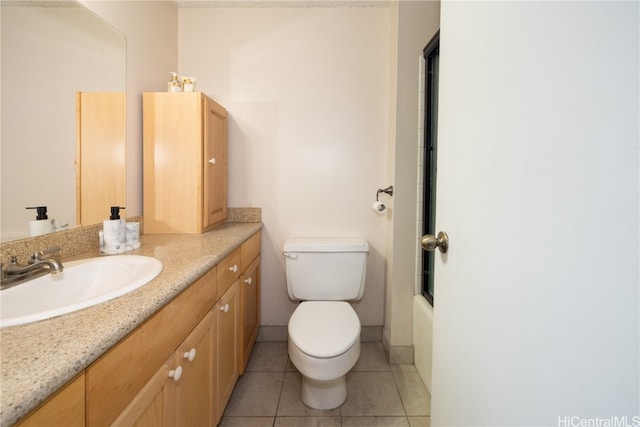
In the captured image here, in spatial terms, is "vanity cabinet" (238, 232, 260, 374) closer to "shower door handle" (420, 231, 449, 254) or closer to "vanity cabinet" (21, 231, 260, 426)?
"vanity cabinet" (21, 231, 260, 426)

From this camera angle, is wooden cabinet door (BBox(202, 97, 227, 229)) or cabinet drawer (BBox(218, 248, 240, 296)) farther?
wooden cabinet door (BBox(202, 97, 227, 229))

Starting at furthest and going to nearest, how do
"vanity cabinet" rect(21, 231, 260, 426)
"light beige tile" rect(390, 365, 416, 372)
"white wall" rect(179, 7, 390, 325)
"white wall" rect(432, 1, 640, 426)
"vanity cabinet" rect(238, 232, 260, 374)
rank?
"white wall" rect(179, 7, 390, 325) → "light beige tile" rect(390, 365, 416, 372) → "vanity cabinet" rect(238, 232, 260, 374) → "vanity cabinet" rect(21, 231, 260, 426) → "white wall" rect(432, 1, 640, 426)

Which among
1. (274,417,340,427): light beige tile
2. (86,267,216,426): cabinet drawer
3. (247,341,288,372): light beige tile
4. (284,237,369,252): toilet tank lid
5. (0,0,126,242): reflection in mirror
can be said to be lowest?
(274,417,340,427): light beige tile

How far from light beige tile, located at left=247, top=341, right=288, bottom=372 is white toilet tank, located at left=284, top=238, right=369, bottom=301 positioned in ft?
1.43

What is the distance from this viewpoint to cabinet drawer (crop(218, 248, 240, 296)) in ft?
3.99

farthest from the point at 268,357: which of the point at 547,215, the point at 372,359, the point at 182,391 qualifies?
the point at 547,215

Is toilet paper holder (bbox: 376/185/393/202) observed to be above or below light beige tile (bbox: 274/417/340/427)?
above

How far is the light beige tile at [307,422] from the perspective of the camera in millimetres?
1352

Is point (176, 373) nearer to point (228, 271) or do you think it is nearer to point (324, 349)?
point (228, 271)

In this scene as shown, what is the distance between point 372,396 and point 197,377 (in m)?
0.98

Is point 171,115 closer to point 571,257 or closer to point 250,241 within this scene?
point 250,241

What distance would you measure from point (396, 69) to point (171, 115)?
1361mm

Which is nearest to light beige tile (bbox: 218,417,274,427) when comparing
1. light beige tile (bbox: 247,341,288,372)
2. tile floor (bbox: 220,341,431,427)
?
tile floor (bbox: 220,341,431,427)

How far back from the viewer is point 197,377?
101 centimetres
